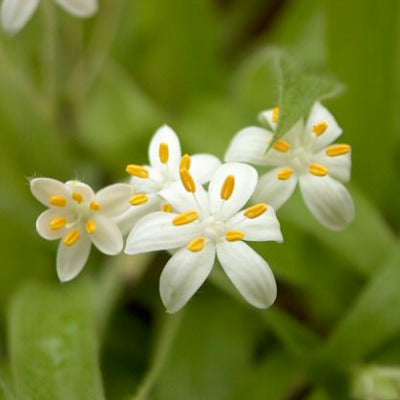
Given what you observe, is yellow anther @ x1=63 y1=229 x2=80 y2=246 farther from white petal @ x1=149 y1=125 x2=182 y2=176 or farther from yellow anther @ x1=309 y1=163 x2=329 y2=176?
yellow anther @ x1=309 y1=163 x2=329 y2=176

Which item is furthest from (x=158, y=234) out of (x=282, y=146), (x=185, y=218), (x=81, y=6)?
(x=81, y=6)

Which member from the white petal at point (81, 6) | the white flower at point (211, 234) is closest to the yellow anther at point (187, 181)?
the white flower at point (211, 234)

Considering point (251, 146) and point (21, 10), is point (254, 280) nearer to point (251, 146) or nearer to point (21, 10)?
point (251, 146)

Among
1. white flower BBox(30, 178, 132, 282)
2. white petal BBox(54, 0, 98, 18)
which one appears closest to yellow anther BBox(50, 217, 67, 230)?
white flower BBox(30, 178, 132, 282)

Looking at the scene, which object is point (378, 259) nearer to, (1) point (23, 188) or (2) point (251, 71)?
(2) point (251, 71)

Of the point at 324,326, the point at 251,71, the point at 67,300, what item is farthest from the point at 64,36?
the point at 324,326

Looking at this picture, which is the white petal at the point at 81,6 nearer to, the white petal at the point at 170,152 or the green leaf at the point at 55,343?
the white petal at the point at 170,152
